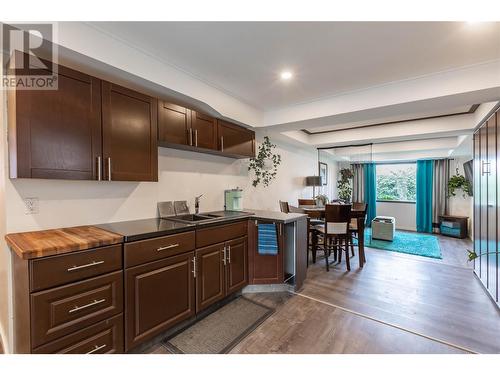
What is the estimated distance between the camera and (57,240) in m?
1.54

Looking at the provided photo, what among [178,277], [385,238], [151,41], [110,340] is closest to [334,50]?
[151,41]

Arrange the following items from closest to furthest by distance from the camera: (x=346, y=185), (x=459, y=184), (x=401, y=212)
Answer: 1. (x=346, y=185)
2. (x=459, y=184)
3. (x=401, y=212)

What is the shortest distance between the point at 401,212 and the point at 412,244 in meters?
2.38

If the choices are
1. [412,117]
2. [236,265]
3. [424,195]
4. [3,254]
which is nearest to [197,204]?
[236,265]

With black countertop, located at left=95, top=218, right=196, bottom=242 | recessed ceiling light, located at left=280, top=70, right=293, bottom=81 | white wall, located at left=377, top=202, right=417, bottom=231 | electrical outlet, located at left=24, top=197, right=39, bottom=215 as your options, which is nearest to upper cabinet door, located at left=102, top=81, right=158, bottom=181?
black countertop, located at left=95, top=218, right=196, bottom=242

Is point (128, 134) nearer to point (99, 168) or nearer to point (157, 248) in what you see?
point (99, 168)

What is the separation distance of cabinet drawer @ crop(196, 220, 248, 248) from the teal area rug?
3866 mm

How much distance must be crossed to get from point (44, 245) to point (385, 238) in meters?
6.42

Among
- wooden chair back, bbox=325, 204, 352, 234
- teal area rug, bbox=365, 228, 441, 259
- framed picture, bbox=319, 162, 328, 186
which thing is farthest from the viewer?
framed picture, bbox=319, 162, 328, 186

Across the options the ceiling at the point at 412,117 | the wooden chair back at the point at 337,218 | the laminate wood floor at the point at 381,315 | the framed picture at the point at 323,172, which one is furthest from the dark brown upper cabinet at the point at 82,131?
the framed picture at the point at 323,172

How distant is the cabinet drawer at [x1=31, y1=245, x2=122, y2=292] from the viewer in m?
1.33

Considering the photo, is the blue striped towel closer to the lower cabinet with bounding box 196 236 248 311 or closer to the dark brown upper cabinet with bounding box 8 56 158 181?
the lower cabinet with bounding box 196 236 248 311

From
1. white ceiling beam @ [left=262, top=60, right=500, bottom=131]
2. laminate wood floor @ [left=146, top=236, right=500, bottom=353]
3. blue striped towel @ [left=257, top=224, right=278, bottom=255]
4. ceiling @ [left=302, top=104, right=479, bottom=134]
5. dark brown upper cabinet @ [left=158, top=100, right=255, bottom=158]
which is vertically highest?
ceiling @ [left=302, top=104, right=479, bottom=134]
